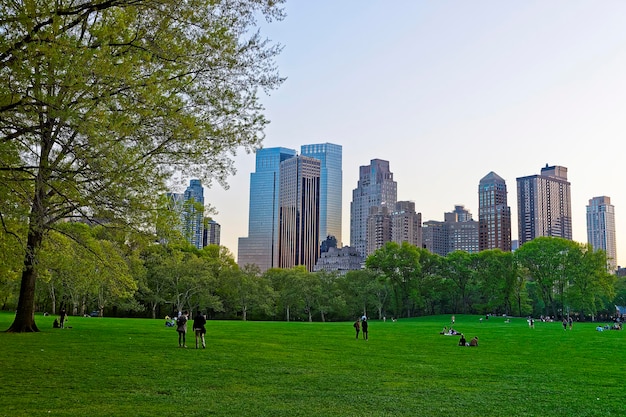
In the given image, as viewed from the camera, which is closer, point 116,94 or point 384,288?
point 116,94

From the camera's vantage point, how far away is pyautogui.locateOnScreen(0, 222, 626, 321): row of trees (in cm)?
8538

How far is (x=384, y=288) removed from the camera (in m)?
108

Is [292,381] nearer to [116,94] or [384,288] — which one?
[116,94]

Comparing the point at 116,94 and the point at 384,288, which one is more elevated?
the point at 116,94

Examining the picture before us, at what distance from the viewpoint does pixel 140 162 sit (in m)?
19.9

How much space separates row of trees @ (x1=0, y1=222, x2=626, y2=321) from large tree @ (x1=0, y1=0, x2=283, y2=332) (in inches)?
2320

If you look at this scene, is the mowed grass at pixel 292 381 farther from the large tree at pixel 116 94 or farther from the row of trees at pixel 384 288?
the row of trees at pixel 384 288

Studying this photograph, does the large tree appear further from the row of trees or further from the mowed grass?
the row of trees

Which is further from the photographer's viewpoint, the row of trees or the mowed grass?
the row of trees

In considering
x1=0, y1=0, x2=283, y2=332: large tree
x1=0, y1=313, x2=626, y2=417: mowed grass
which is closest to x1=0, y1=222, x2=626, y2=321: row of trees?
x1=0, y1=313, x2=626, y2=417: mowed grass

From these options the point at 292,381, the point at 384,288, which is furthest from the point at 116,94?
the point at 384,288

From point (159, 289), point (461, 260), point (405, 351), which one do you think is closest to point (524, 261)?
point (461, 260)

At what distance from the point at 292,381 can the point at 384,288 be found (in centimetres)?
9291

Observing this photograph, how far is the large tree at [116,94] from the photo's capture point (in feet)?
42.3
